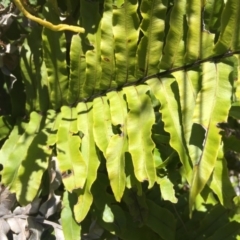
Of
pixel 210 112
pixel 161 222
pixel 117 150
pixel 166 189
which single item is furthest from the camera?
pixel 161 222

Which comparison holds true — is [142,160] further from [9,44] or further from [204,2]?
[9,44]

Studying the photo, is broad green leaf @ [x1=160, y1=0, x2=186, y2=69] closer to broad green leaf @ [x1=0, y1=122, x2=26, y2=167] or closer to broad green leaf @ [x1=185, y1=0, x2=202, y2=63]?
broad green leaf @ [x1=185, y1=0, x2=202, y2=63]

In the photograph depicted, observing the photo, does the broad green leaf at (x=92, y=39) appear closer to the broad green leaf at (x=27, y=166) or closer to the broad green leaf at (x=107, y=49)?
the broad green leaf at (x=107, y=49)

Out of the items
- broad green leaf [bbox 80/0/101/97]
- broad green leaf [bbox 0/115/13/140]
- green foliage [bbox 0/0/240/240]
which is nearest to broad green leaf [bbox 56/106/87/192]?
green foliage [bbox 0/0/240/240]

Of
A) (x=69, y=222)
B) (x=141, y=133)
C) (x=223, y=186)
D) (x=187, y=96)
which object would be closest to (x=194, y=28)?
(x=187, y=96)

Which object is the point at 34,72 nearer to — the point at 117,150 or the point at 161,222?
the point at 117,150
